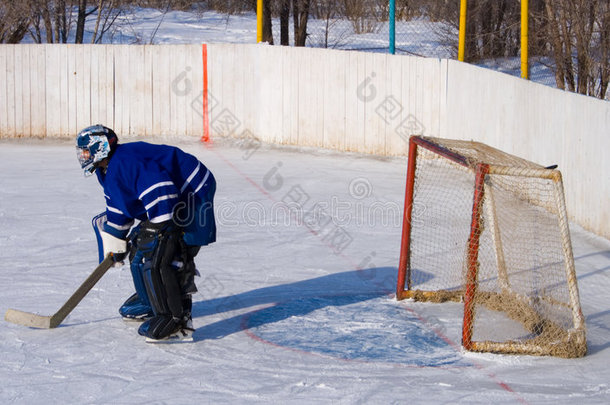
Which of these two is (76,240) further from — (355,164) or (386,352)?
(355,164)

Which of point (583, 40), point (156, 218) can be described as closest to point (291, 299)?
point (156, 218)

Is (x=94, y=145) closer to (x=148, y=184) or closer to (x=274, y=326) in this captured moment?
(x=148, y=184)

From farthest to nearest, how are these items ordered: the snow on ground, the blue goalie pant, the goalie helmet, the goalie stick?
the goalie stick, the blue goalie pant, the goalie helmet, the snow on ground

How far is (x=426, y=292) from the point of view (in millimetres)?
6059

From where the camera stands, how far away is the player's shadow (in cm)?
551

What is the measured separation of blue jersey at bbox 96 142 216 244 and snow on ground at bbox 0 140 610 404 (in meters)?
0.76

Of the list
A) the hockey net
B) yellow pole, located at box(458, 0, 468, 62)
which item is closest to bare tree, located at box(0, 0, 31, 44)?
yellow pole, located at box(458, 0, 468, 62)

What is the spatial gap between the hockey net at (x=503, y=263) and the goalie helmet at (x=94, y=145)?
79.3 inches

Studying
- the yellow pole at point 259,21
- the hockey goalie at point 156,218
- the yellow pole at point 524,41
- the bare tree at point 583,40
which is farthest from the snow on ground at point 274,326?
the bare tree at point 583,40

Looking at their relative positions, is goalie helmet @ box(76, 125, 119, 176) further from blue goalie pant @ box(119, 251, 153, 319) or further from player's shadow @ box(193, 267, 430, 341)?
player's shadow @ box(193, 267, 430, 341)

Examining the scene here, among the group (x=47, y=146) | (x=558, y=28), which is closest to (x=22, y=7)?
(x=47, y=146)

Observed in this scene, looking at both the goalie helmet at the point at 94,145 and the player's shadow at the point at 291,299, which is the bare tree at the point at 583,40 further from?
the goalie helmet at the point at 94,145

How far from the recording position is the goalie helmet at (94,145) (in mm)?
4930

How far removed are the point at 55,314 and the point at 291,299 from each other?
157 centimetres
